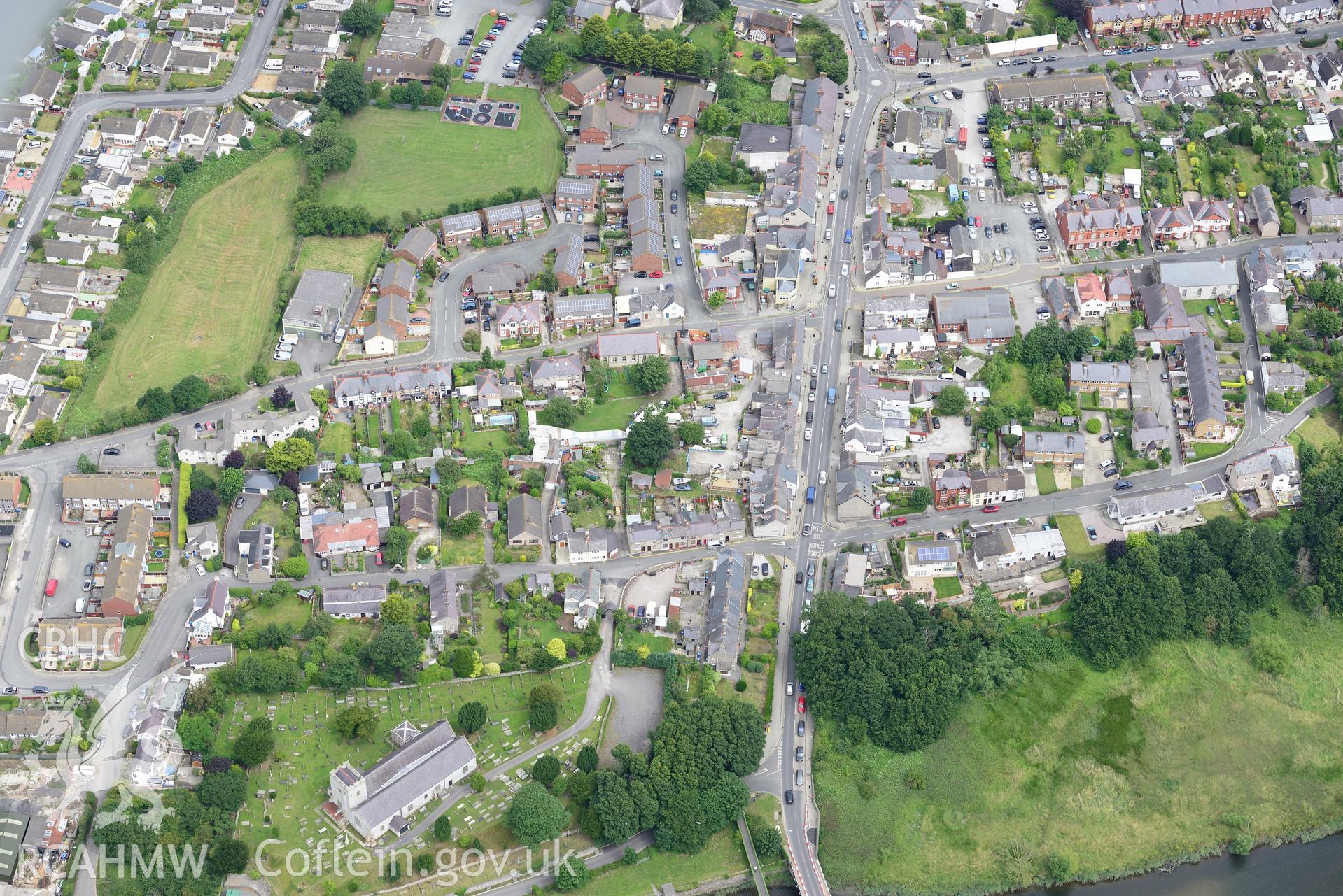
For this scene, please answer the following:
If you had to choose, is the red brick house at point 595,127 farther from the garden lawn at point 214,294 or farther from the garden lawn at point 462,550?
the garden lawn at point 462,550

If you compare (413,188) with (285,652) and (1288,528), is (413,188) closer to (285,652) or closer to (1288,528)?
(285,652)

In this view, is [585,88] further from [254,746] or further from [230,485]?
[254,746]

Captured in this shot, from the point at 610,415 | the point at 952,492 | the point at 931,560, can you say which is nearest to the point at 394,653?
the point at 610,415

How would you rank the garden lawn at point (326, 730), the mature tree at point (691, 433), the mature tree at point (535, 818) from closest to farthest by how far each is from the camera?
1. the mature tree at point (535, 818)
2. the garden lawn at point (326, 730)
3. the mature tree at point (691, 433)

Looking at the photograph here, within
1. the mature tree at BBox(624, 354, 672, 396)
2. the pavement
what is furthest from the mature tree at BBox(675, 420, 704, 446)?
the pavement

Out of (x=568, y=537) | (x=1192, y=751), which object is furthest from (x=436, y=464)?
(x=1192, y=751)

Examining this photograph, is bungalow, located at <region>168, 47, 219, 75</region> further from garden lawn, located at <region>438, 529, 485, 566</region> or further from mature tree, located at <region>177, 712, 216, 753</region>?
mature tree, located at <region>177, 712, 216, 753</region>

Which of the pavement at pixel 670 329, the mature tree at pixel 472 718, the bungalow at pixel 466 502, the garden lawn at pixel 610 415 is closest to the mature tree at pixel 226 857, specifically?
the pavement at pixel 670 329
